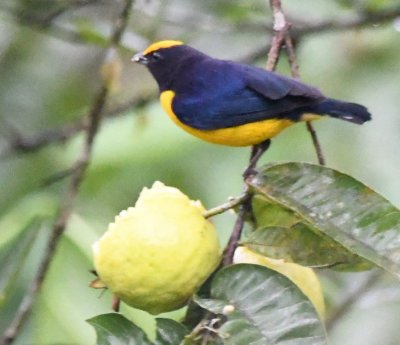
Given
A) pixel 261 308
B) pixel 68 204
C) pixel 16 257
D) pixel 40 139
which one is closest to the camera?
pixel 261 308

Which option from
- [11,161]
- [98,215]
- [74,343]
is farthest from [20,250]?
[11,161]

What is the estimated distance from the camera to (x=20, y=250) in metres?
1.57

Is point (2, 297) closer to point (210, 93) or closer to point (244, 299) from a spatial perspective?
point (244, 299)

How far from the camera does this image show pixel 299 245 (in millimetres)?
1298

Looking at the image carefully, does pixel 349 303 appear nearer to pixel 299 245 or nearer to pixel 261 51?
pixel 261 51

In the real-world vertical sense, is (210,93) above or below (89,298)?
above

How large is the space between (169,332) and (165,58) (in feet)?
2.45

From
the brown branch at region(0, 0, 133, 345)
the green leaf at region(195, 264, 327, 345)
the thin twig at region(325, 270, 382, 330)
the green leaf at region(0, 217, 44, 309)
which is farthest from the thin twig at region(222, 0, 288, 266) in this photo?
the thin twig at region(325, 270, 382, 330)

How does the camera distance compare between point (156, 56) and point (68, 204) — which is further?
point (156, 56)

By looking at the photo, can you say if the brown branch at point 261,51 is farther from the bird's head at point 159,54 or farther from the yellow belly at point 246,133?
the yellow belly at point 246,133

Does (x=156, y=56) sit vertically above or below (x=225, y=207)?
above

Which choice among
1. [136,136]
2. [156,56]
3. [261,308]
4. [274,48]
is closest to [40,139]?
[136,136]

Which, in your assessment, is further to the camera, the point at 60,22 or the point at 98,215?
the point at 60,22

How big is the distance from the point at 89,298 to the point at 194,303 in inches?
27.1
